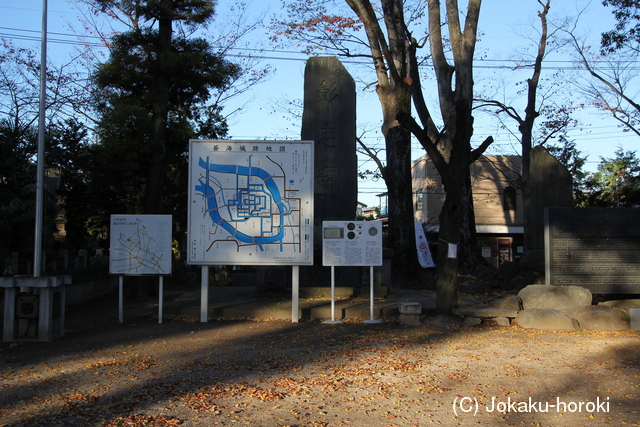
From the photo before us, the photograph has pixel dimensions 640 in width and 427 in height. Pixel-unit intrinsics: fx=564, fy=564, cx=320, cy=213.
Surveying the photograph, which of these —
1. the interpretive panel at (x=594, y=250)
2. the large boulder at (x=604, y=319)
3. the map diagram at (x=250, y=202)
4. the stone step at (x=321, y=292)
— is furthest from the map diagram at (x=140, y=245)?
the large boulder at (x=604, y=319)

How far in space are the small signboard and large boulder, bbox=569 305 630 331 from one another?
3.58 metres

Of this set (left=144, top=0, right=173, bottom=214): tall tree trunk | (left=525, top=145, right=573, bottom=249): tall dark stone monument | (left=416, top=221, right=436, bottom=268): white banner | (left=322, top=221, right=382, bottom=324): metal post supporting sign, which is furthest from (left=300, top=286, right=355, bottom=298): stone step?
(left=416, top=221, right=436, bottom=268): white banner

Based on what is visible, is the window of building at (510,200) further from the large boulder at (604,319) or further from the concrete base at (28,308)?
the concrete base at (28,308)

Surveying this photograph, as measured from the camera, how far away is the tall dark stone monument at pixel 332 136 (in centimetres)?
1342

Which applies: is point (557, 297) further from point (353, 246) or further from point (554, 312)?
point (353, 246)

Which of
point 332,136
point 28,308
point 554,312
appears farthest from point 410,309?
point 28,308

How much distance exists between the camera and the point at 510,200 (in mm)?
36094

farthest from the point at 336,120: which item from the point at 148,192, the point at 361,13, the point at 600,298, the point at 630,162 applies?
the point at 630,162

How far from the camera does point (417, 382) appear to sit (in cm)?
602

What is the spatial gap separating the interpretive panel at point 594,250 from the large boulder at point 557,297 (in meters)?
0.48

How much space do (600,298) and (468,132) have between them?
4.75 meters

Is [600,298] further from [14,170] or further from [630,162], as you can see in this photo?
[630,162]

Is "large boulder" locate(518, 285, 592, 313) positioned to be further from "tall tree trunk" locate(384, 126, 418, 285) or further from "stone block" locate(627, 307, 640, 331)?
"tall tree trunk" locate(384, 126, 418, 285)

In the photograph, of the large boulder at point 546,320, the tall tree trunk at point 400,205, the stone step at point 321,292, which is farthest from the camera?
the tall tree trunk at point 400,205
